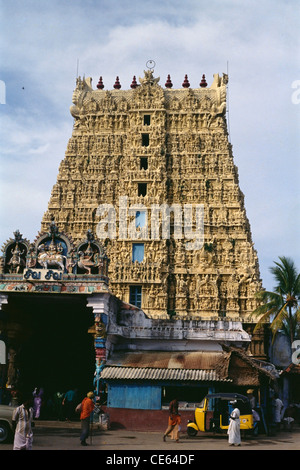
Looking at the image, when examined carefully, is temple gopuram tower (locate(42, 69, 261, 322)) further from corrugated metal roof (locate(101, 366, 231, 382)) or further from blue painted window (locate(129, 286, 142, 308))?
corrugated metal roof (locate(101, 366, 231, 382))

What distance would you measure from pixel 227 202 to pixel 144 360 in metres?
19.6

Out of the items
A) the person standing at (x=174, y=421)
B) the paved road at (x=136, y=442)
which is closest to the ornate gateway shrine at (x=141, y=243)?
the paved road at (x=136, y=442)

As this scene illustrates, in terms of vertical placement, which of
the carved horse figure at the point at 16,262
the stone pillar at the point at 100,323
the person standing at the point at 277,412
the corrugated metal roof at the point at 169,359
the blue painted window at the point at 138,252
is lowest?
the person standing at the point at 277,412

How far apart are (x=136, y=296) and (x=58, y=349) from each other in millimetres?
10468

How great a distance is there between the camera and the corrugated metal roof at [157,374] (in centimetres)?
2242

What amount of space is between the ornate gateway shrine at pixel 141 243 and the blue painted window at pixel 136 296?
71 mm

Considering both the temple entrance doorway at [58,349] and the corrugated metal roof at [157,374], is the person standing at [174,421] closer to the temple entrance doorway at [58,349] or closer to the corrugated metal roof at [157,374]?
the corrugated metal roof at [157,374]

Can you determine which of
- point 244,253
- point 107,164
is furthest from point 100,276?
point 107,164

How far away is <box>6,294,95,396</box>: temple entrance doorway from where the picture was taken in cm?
2769

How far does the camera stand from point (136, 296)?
38.6 meters

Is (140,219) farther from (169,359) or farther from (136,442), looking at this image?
(136,442)

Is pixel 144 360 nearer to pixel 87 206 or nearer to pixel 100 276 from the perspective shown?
pixel 100 276

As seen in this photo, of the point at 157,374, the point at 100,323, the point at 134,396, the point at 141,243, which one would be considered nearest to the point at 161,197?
the point at 141,243

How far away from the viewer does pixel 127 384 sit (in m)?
23.1
